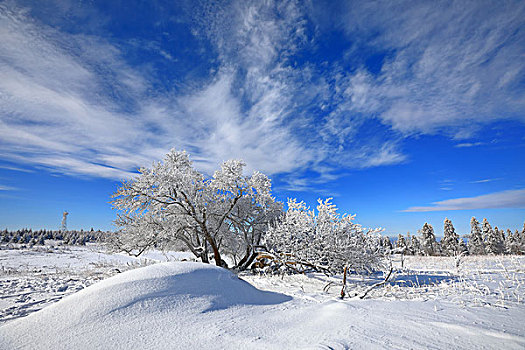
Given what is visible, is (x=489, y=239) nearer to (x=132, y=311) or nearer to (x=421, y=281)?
(x=421, y=281)

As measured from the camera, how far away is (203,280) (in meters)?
4.95

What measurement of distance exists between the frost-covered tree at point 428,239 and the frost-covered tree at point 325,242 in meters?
42.5

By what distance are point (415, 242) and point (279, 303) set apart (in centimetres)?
5742

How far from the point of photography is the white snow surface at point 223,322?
2.86 metres

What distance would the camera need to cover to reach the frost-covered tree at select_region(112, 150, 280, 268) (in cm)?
1293

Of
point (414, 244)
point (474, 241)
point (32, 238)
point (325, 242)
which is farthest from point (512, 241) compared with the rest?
point (32, 238)

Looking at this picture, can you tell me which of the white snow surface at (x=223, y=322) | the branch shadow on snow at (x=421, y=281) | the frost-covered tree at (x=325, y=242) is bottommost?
the branch shadow on snow at (x=421, y=281)

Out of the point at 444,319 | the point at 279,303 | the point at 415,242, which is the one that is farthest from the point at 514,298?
the point at 415,242

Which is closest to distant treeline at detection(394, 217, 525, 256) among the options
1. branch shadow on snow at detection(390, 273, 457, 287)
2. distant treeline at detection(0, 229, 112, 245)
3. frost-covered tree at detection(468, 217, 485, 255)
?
frost-covered tree at detection(468, 217, 485, 255)

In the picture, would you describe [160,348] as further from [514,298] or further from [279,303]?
[514,298]

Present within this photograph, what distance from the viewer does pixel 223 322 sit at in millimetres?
3613

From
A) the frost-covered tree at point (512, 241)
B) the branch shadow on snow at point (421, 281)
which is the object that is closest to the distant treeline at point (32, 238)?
the branch shadow on snow at point (421, 281)

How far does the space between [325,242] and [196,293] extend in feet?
22.9

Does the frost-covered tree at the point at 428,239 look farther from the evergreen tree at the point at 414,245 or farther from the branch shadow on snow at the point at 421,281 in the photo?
the branch shadow on snow at the point at 421,281
